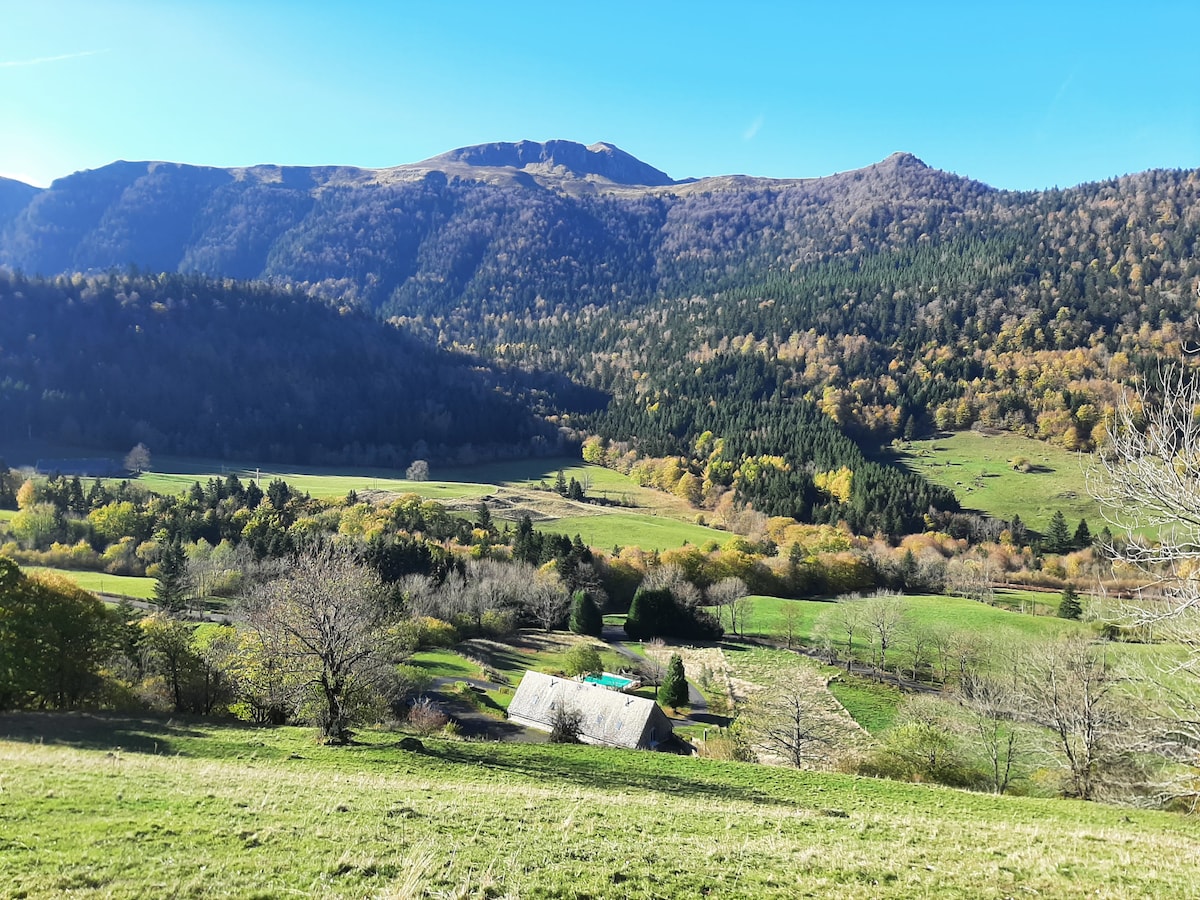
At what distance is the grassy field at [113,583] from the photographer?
65.2 m

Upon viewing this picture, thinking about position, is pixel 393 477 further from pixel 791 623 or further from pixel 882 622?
pixel 882 622

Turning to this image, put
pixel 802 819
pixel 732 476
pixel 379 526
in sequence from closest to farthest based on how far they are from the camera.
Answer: pixel 802 819
pixel 379 526
pixel 732 476

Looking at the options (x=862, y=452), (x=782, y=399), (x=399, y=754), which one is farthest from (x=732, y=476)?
(x=399, y=754)

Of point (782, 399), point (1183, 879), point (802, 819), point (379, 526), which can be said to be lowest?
point (379, 526)

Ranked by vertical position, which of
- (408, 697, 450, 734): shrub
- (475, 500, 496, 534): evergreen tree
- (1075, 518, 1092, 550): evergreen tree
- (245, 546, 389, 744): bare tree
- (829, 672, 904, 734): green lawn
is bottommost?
(829, 672, 904, 734): green lawn

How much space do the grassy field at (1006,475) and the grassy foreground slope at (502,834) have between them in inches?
4835

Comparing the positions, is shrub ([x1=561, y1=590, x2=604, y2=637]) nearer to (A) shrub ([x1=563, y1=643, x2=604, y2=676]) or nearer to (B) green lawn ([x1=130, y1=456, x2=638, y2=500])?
(A) shrub ([x1=563, y1=643, x2=604, y2=676])

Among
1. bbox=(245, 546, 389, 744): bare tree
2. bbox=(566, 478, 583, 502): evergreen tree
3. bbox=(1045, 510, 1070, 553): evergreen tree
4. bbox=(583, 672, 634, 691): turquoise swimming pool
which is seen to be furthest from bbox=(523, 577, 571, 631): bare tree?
bbox=(1045, 510, 1070, 553): evergreen tree

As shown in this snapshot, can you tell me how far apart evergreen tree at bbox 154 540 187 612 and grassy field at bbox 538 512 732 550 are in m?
59.1

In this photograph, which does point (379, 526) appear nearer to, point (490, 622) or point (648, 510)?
point (490, 622)

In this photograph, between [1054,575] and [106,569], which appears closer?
[106,569]

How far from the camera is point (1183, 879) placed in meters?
11.3

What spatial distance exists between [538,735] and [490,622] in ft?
96.1

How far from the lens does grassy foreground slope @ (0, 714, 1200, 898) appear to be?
9.45 meters
